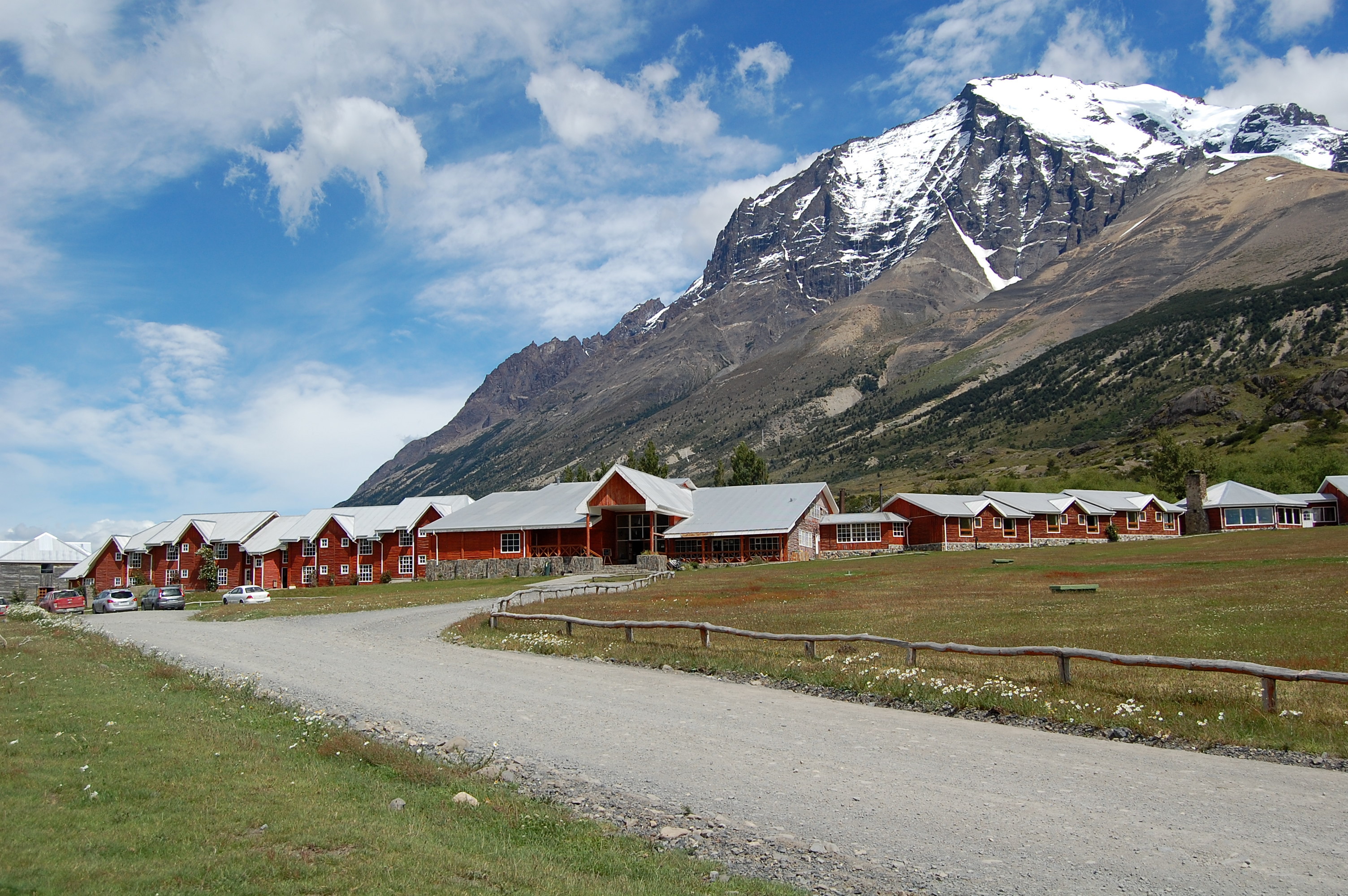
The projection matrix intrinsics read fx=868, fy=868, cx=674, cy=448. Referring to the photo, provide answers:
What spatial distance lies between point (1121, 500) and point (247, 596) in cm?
8894

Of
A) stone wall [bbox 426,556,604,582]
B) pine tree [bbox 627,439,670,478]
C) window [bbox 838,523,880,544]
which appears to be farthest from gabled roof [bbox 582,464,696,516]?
pine tree [bbox 627,439,670,478]

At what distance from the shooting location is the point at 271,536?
79.7 metres

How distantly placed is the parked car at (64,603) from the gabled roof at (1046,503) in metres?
81.2

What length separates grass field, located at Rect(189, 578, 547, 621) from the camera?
41.7 metres

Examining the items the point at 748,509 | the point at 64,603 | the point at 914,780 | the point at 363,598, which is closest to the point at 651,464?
the point at 748,509

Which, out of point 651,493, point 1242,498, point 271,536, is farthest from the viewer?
point 1242,498

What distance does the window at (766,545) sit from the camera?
239 feet

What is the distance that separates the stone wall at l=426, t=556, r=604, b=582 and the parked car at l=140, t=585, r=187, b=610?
17.4 meters

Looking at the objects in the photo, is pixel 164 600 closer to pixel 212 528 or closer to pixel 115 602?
pixel 115 602

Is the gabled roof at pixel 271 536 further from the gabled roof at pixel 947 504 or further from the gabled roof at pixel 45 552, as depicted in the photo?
the gabled roof at pixel 947 504

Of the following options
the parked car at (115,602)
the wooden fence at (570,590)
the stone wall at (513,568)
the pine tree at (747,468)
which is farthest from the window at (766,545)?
the parked car at (115,602)

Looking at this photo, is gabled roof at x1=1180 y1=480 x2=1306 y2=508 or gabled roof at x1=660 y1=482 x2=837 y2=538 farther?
gabled roof at x1=1180 y1=480 x2=1306 y2=508

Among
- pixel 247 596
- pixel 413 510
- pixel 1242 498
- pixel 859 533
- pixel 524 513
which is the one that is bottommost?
pixel 247 596

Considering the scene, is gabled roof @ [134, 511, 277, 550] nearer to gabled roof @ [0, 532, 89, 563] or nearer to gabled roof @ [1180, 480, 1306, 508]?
gabled roof @ [0, 532, 89, 563]
